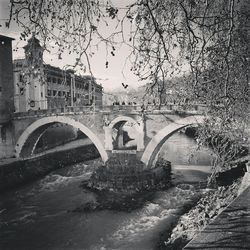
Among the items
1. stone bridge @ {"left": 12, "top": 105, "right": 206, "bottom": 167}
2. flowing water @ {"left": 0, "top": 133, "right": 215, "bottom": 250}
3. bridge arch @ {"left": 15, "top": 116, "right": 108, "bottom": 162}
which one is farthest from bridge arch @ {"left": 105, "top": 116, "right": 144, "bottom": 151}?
flowing water @ {"left": 0, "top": 133, "right": 215, "bottom": 250}

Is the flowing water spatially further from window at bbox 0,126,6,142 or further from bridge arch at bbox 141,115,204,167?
window at bbox 0,126,6,142

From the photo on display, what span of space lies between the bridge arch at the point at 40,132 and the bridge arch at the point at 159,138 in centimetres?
325

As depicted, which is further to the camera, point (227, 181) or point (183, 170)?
point (183, 170)

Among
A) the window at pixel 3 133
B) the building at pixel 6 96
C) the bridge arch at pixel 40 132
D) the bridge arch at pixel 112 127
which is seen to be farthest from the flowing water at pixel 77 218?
the window at pixel 3 133

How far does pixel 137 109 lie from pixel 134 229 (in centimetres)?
931

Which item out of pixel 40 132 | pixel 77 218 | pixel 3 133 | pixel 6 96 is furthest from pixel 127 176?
pixel 6 96

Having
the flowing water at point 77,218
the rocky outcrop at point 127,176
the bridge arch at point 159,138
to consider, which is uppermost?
the bridge arch at point 159,138

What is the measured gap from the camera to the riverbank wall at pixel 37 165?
73.3ft

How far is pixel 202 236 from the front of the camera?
6547 millimetres

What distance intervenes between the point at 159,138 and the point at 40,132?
11.7 m

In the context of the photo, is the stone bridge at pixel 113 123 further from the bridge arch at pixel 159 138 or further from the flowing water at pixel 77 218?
the flowing water at pixel 77 218

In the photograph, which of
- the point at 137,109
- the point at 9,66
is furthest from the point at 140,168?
the point at 9,66

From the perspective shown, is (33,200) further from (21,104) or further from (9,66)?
(21,104)

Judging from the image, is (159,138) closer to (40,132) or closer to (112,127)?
(112,127)
